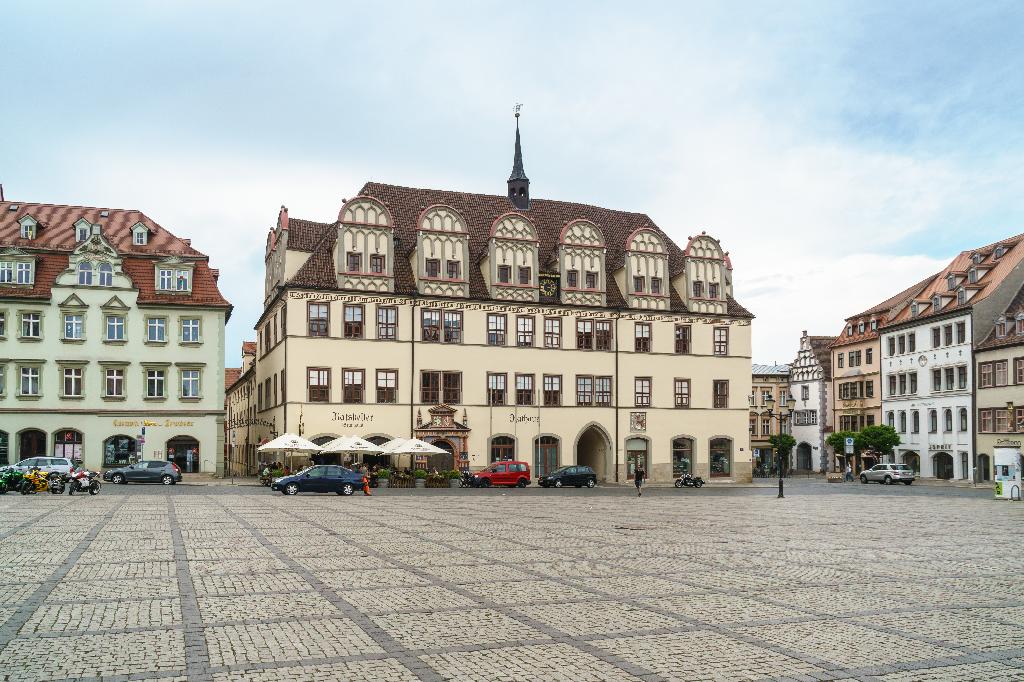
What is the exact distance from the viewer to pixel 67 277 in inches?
2414

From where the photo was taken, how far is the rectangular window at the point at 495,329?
62.2m

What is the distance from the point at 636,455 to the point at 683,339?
8.33 m

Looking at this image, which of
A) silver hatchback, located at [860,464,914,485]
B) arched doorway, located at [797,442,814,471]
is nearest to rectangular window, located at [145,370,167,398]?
silver hatchback, located at [860,464,914,485]

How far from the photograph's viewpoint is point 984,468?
239ft

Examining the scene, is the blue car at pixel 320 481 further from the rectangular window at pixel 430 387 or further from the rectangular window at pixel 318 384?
the rectangular window at pixel 430 387

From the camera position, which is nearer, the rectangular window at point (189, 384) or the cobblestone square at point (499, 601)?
the cobblestone square at point (499, 601)

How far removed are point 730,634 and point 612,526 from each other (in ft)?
51.5

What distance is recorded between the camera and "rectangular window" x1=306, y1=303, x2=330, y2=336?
188ft

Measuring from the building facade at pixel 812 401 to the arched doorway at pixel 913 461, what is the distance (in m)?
15.5

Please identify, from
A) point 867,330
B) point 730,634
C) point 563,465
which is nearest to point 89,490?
point 563,465

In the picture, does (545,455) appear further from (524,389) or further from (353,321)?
(353,321)

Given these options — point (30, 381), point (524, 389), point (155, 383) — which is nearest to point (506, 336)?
point (524, 389)

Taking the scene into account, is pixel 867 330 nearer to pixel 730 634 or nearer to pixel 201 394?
pixel 201 394

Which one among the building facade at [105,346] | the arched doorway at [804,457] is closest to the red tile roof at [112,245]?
the building facade at [105,346]
